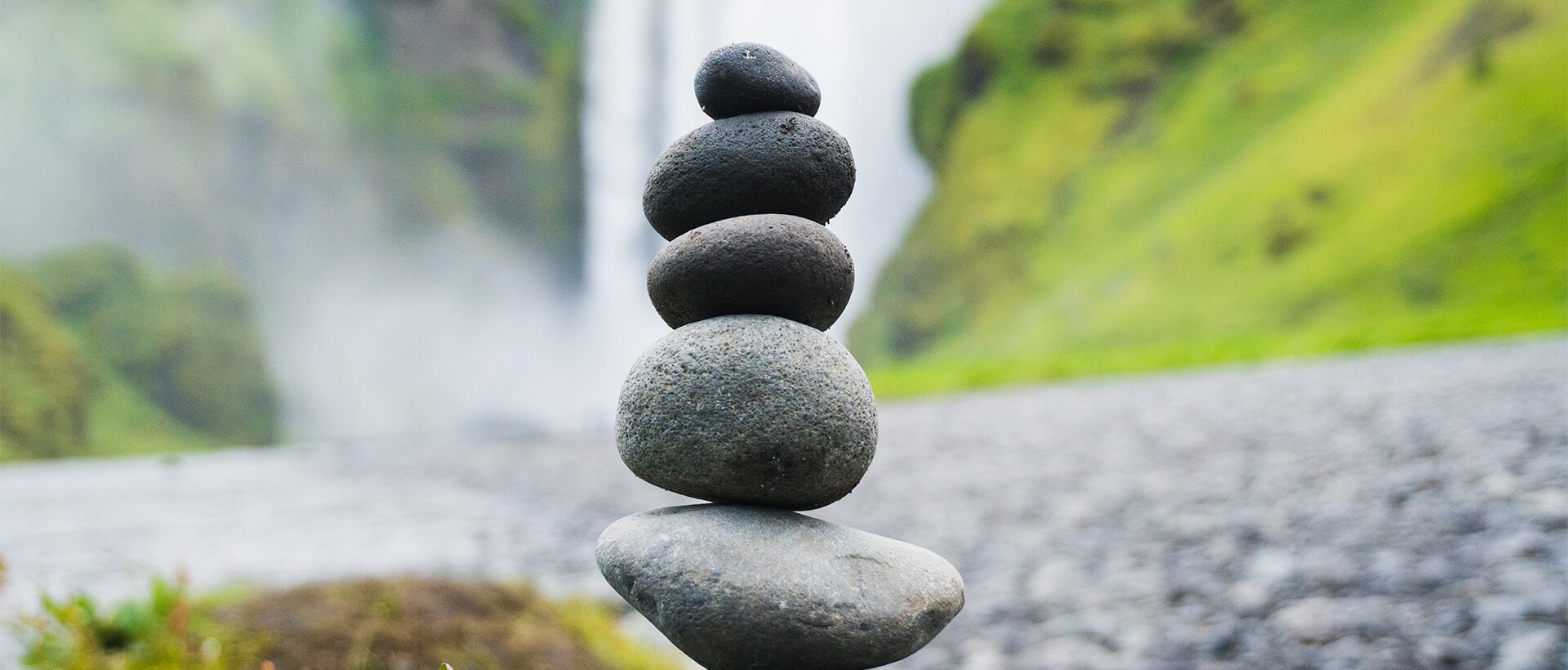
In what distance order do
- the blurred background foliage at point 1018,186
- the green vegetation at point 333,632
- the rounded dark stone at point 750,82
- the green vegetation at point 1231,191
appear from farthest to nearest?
the blurred background foliage at point 1018,186 < the green vegetation at point 1231,191 < the green vegetation at point 333,632 < the rounded dark stone at point 750,82

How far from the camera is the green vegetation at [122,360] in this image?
2256cm

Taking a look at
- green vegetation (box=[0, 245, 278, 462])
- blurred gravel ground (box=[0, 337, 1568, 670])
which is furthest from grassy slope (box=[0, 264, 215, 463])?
blurred gravel ground (box=[0, 337, 1568, 670])

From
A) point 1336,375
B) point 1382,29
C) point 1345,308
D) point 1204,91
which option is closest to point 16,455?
point 1336,375

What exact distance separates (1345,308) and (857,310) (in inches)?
828

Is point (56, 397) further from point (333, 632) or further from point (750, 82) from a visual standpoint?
point (750, 82)

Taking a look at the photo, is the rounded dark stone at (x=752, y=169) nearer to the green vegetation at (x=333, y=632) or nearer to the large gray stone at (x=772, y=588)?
the large gray stone at (x=772, y=588)

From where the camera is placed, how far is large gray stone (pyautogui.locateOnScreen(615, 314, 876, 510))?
1.54 metres

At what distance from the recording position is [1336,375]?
10.7m

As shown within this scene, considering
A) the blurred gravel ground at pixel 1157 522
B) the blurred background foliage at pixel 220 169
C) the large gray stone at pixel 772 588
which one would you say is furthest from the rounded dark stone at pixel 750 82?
the blurred background foliage at pixel 220 169

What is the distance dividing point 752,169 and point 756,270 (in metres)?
0.22

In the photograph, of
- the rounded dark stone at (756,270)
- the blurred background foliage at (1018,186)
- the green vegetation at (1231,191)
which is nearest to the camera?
the rounded dark stone at (756,270)

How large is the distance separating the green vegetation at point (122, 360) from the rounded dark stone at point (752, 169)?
27031mm

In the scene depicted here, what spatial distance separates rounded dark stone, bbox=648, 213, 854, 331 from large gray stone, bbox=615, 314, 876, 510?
59mm

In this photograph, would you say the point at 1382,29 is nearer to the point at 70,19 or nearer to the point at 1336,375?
the point at 1336,375
